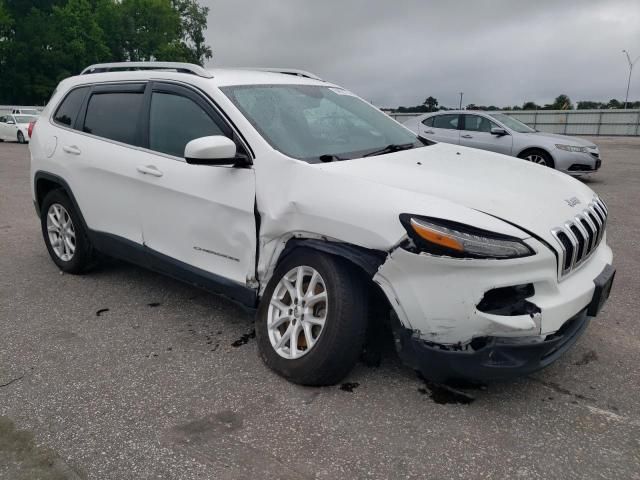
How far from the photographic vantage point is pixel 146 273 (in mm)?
4859

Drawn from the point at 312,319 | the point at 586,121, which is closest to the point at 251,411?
the point at 312,319

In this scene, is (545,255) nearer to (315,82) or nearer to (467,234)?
(467,234)

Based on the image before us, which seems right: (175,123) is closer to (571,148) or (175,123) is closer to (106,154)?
(106,154)

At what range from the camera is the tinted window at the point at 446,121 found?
1183 centimetres

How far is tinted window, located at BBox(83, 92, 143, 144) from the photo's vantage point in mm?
3955

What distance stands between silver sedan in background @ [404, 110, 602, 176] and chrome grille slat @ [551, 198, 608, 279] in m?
8.11

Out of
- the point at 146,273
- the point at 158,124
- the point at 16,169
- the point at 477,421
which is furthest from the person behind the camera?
the point at 16,169

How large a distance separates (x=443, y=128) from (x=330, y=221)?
992 cm

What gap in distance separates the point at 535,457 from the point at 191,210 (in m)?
2.35

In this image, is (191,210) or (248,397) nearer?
(248,397)

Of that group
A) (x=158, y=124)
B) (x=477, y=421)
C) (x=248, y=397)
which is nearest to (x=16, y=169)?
(x=158, y=124)

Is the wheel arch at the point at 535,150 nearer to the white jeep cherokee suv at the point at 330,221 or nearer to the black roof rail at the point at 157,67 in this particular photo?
the white jeep cherokee suv at the point at 330,221

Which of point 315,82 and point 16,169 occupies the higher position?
point 315,82

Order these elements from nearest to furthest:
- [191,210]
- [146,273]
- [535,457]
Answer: [535,457] → [191,210] → [146,273]
